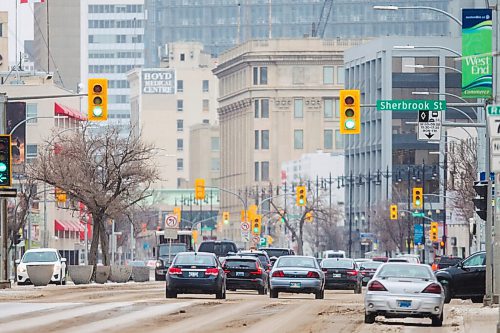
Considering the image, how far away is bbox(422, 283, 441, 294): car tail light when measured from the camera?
117 ft

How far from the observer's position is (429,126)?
5244cm

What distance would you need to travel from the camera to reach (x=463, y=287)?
5038 centimetres

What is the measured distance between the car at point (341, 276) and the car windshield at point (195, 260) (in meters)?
16.5

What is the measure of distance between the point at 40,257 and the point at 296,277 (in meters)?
20.8

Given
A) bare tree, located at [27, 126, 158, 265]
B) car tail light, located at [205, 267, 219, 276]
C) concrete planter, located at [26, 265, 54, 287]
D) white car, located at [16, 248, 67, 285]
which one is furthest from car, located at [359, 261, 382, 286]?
car tail light, located at [205, 267, 219, 276]

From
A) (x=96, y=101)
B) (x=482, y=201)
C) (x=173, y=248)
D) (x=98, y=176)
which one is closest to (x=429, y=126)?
(x=482, y=201)

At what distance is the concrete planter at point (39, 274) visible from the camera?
216 feet

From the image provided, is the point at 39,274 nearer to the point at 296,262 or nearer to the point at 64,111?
the point at 296,262

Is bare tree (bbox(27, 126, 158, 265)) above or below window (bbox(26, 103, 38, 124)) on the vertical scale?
below

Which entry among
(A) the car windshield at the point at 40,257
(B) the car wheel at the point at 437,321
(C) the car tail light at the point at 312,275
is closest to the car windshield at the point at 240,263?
(C) the car tail light at the point at 312,275

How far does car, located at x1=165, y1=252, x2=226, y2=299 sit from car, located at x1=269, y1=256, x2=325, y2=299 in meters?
3.22

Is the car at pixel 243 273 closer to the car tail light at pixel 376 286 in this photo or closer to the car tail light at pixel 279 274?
the car tail light at pixel 279 274

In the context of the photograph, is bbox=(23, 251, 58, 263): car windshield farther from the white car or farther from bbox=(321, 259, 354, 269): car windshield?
bbox=(321, 259, 354, 269): car windshield

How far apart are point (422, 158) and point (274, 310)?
117 metres
